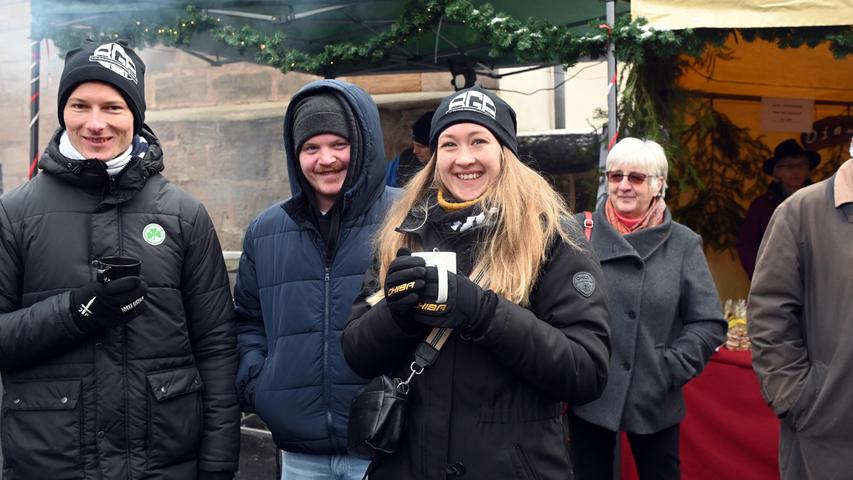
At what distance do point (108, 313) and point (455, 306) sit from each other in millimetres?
1064

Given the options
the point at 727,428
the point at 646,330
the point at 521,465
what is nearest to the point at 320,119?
the point at 521,465

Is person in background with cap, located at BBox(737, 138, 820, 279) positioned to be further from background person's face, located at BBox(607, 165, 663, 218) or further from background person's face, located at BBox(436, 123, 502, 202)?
background person's face, located at BBox(436, 123, 502, 202)

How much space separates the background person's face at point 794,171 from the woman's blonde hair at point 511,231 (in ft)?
14.5

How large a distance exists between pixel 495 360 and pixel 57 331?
Result: 1.31 meters

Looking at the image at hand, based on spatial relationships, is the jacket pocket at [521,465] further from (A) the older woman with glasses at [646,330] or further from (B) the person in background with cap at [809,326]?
(A) the older woman with glasses at [646,330]

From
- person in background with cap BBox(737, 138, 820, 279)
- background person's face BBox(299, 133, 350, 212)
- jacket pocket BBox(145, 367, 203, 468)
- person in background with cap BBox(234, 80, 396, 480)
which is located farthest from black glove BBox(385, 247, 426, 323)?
person in background with cap BBox(737, 138, 820, 279)

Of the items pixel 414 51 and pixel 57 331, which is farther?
pixel 414 51

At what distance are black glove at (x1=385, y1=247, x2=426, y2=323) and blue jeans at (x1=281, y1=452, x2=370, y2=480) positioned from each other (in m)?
0.79

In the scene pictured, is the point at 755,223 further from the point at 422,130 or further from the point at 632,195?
the point at 632,195

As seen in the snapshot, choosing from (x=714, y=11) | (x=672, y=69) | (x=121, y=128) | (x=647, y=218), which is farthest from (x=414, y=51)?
(x=121, y=128)

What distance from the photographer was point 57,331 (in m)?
2.51

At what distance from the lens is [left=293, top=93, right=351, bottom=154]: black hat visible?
9.34 ft

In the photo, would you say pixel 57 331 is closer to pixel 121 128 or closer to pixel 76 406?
pixel 76 406

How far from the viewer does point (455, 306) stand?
2107 millimetres
